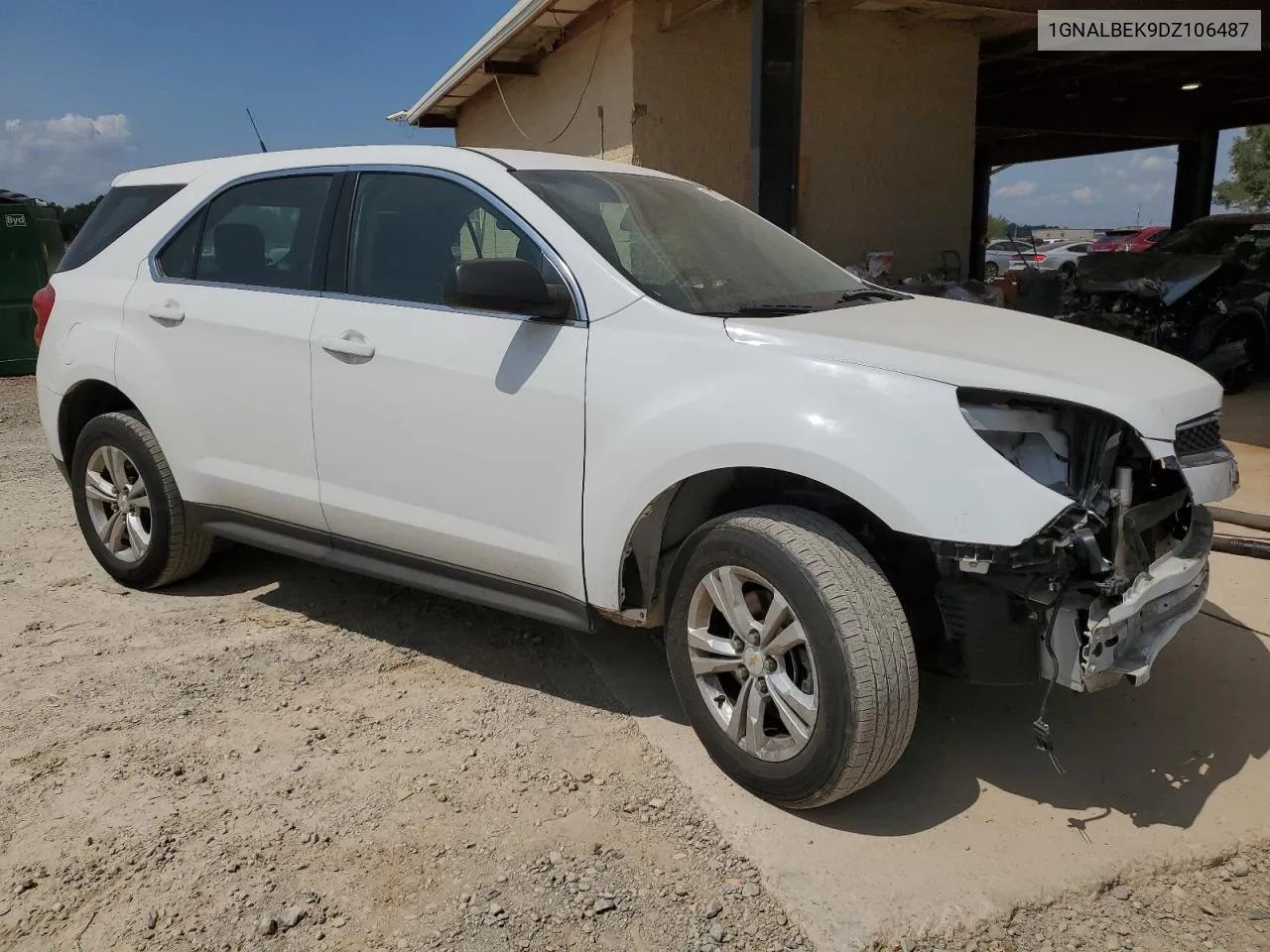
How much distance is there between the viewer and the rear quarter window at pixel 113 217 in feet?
14.7

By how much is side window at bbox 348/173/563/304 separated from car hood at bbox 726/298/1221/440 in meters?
1.09

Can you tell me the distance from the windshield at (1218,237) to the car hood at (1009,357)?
8.82m

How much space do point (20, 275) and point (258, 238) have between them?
9.84m

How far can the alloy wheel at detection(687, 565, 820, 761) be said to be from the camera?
281 cm

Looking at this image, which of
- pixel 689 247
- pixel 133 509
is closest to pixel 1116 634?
pixel 689 247

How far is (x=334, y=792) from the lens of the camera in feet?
9.92

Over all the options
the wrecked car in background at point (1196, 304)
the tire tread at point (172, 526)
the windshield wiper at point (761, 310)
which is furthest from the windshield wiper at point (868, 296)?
the wrecked car in background at point (1196, 304)

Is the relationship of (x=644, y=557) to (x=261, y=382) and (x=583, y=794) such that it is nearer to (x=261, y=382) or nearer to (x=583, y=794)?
(x=583, y=794)

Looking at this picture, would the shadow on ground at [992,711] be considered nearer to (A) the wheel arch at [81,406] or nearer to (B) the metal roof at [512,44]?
(A) the wheel arch at [81,406]

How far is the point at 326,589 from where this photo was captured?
476cm

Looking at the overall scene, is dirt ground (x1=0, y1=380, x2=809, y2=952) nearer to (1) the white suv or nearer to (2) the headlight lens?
(1) the white suv

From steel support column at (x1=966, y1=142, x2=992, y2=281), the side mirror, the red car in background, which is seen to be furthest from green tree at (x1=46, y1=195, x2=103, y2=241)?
the red car in background

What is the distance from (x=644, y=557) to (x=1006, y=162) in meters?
23.4

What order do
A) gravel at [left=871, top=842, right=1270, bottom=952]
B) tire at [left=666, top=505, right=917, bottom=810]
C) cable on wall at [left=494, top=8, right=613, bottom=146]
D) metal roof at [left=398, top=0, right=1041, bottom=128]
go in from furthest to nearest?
cable on wall at [left=494, top=8, right=613, bottom=146]
metal roof at [left=398, top=0, right=1041, bottom=128]
tire at [left=666, top=505, right=917, bottom=810]
gravel at [left=871, top=842, right=1270, bottom=952]
